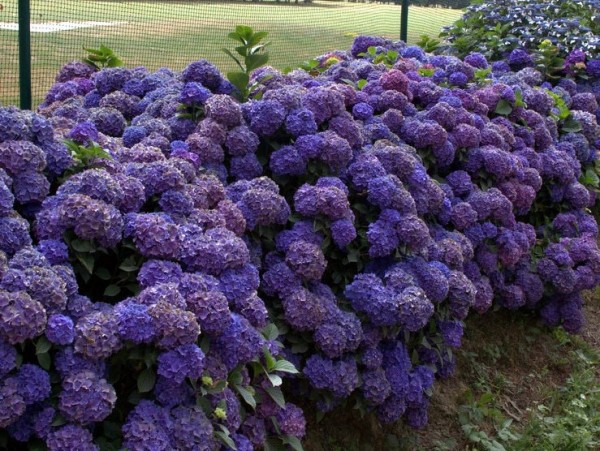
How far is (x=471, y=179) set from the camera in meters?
3.83

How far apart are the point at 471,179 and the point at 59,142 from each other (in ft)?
7.16

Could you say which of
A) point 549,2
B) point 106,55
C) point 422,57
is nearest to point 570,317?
point 422,57

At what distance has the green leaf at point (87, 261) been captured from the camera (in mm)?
2031

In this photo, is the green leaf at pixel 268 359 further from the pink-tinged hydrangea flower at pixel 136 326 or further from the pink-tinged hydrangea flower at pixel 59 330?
the pink-tinged hydrangea flower at pixel 59 330

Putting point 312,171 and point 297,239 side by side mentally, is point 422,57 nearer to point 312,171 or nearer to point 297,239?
point 312,171

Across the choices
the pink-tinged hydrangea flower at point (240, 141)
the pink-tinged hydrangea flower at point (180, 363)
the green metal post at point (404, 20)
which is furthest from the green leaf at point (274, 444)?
the green metal post at point (404, 20)

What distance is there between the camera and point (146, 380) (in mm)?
1926

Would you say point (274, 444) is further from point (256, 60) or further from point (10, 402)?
point (256, 60)

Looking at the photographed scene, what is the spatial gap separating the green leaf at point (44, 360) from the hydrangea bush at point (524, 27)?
499 cm

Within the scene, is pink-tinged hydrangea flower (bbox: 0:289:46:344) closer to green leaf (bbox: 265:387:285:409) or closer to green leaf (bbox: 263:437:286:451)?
green leaf (bbox: 265:387:285:409)

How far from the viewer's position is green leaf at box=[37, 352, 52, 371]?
5.83 feet

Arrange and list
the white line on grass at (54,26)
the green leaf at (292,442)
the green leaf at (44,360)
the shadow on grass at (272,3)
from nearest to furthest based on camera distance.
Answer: the green leaf at (44,360) < the green leaf at (292,442) < the white line on grass at (54,26) < the shadow on grass at (272,3)

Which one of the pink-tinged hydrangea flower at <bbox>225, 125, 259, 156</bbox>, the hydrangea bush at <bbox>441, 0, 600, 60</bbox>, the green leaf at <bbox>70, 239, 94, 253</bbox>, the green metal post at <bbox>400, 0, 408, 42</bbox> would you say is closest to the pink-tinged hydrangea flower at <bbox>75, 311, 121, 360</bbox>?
the green leaf at <bbox>70, 239, 94, 253</bbox>

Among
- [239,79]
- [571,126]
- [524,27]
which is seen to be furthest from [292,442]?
[524,27]
